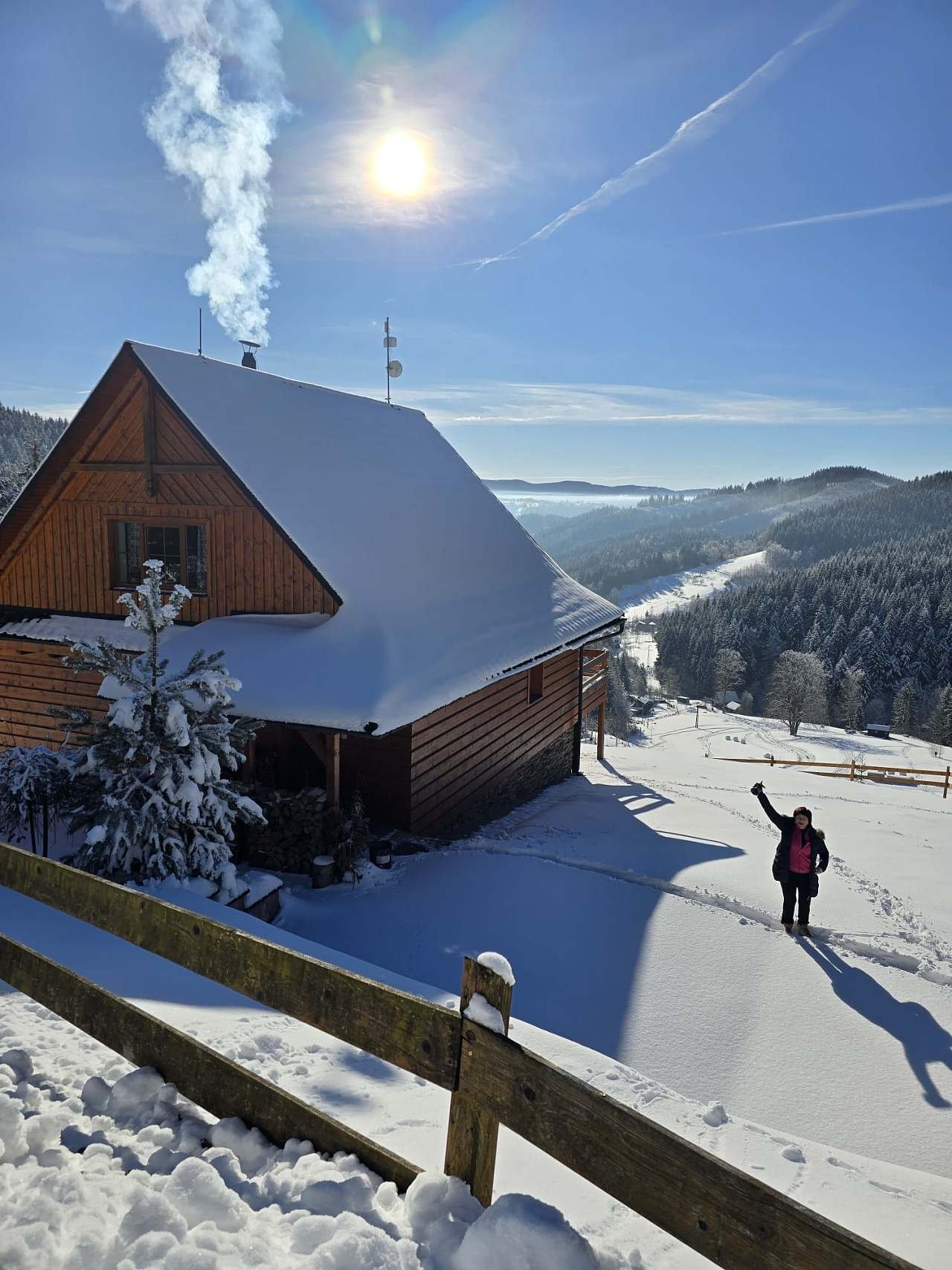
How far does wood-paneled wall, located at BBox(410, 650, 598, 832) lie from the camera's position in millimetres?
11328

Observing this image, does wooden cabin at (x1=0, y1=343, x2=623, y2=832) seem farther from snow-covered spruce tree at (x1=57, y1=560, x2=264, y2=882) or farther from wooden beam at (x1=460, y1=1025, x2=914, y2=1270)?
wooden beam at (x1=460, y1=1025, x2=914, y2=1270)

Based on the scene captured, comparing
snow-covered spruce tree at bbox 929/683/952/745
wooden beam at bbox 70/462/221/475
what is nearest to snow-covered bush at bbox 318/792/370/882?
wooden beam at bbox 70/462/221/475

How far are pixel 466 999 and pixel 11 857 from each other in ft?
8.65

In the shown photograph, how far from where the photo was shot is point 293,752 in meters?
11.2

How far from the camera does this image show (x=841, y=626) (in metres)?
116

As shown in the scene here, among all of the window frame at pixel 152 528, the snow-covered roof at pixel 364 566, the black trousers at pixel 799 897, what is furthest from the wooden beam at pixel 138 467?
the black trousers at pixel 799 897

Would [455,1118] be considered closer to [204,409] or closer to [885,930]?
[885,930]

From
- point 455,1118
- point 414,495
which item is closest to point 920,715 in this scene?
point 414,495

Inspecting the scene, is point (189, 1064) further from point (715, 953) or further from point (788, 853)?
point (788, 853)

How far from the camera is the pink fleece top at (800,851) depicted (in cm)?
820

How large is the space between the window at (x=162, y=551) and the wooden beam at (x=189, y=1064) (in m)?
9.27

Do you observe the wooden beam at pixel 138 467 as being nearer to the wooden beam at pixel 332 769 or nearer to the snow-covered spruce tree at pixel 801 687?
the wooden beam at pixel 332 769

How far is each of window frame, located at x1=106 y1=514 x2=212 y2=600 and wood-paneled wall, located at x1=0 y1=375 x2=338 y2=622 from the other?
0.03 metres

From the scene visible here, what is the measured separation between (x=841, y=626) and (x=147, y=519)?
120 metres
